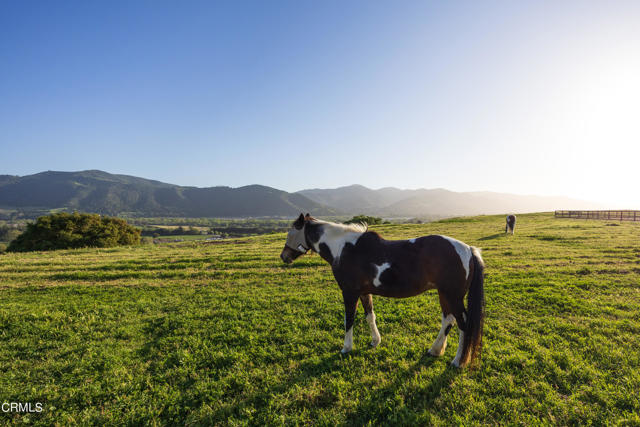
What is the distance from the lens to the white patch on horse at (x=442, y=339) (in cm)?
525

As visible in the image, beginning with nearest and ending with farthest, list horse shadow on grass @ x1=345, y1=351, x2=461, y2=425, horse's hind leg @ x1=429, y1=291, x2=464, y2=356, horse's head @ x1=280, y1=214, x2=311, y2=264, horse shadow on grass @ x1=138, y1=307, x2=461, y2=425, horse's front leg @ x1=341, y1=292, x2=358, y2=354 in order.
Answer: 1. horse shadow on grass @ x1=345, y1=351, x2=461, y2=425
2. horse shadow on grass @ x1=138, y1=307, x2=461, y2=425
3. horse's hind leg @ x1=429, y1=291, x2=464, y2=356
4. horse's front leg @ x1=341, y1=292, x2=358, y2=354
5. horse's head @ x1=280, y1=214, x2=311, y2=264

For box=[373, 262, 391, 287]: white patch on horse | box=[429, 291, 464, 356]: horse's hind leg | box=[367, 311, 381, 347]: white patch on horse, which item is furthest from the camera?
box=[367, 311, 381, 347]: white patch on horse

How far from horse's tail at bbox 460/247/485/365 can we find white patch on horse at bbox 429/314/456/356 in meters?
0.39

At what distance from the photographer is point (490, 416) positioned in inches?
147

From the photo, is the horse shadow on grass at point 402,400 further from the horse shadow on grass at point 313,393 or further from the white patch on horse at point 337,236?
the white patch on horse at point 337,236

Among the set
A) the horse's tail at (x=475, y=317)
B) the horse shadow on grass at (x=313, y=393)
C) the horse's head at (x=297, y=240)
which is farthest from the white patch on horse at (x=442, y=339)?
the horse's head at (x=297, y=240)

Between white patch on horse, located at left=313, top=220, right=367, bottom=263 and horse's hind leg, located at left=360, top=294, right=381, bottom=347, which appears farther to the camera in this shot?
horse's hind leg, located at left=360, top=294, right=381, bottom=347

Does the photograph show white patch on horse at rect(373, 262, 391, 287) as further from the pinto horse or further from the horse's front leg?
the horse's front leg

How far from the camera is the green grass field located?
398 cm

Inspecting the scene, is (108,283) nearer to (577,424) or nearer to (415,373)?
(415,373)

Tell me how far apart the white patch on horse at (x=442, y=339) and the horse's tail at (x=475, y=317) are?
39cm

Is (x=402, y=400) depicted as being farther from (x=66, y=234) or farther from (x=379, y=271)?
(x=66, y=234)

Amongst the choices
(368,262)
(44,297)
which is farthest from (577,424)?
(44,297)

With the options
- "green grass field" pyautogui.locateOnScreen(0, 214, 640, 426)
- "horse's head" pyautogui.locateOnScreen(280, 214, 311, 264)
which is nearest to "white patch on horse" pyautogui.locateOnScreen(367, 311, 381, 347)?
"green grass field" pyautogui.locateOnScreen(0, 214, 640, 426)
